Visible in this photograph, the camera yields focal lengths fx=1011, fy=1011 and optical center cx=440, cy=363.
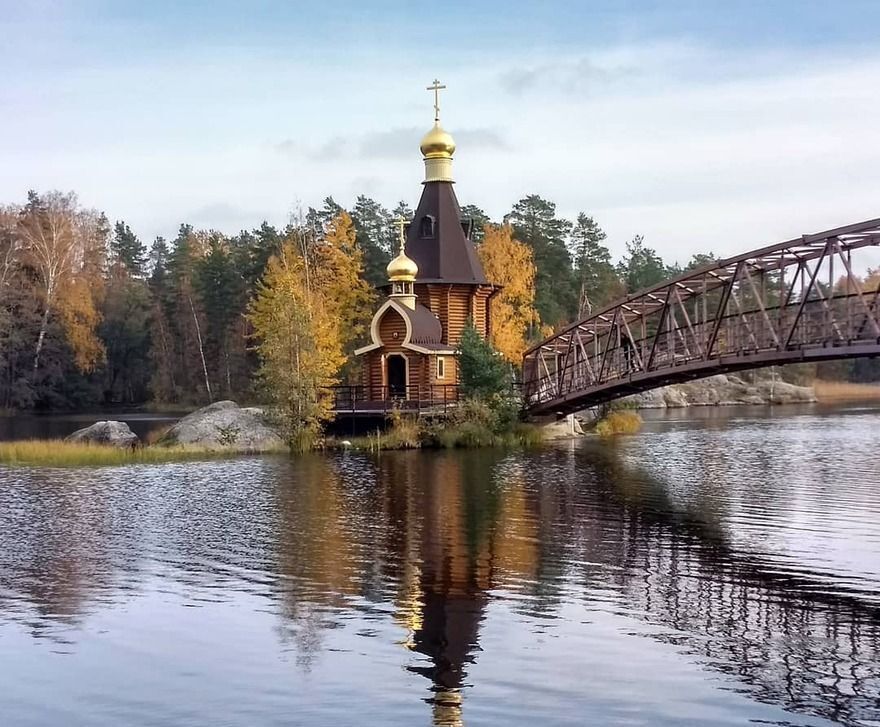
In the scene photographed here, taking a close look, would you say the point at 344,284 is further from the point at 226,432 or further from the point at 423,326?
the point at 226,432

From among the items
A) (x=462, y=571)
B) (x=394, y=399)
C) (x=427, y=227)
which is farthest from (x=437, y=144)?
(x=462, y=571)

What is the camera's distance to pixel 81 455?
34.5 meters

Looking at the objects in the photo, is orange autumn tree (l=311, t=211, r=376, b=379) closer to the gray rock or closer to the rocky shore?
the gray rock

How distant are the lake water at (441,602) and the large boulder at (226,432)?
860 centimetres

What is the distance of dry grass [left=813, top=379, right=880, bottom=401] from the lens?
8431 centimetres

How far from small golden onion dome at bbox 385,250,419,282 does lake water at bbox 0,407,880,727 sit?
18.8 m

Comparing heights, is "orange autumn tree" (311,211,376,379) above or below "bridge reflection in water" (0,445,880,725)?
above

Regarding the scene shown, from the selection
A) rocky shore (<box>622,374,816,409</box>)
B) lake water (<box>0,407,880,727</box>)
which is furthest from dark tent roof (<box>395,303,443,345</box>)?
rocky shore (<box>622,374,816,409</box>)

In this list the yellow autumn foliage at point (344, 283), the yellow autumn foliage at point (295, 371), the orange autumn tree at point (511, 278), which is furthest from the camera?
the orange autumn tree at point (511, 278)

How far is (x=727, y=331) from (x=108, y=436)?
24.0 meters

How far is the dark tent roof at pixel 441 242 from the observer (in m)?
48.6

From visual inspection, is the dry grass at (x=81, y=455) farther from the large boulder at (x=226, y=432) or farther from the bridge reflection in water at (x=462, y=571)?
the bridge reflection in water at (x=462, y=571)

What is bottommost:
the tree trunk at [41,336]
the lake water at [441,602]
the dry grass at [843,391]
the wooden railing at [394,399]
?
the lake water at [441,602]

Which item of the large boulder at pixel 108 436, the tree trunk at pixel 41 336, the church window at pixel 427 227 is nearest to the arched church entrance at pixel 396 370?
the church window at pixel 427 227
